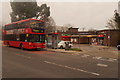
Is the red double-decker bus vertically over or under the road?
over

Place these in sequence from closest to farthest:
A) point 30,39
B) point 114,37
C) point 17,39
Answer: point 30,39
point 17,39
point 114,37

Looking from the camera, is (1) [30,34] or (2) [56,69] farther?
(1) [30,34]

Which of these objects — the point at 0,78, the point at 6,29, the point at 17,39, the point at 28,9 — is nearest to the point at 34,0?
the point at 28,9

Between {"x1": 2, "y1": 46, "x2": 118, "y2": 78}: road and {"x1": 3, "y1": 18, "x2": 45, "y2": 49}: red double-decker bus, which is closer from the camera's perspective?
{"x1": 2, "y1": 46, "x2": 118, "y2": 78}: road

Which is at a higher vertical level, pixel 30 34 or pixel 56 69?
pixel 30 34

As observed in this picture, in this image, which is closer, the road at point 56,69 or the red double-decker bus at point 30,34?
the road at point 56,69

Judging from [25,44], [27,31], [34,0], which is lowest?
[25,44]

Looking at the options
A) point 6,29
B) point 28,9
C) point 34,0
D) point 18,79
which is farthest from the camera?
point 34,0

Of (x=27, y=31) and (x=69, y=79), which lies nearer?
(x=69, y=79)

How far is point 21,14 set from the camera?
38.0 meters

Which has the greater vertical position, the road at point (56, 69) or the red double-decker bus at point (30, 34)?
the red double-decker bus at point (30, 34)

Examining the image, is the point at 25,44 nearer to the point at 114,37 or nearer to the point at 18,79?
Answer: the point at 18,79

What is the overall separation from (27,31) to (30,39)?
1264 millimetres

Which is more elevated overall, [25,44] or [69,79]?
[25,44]
